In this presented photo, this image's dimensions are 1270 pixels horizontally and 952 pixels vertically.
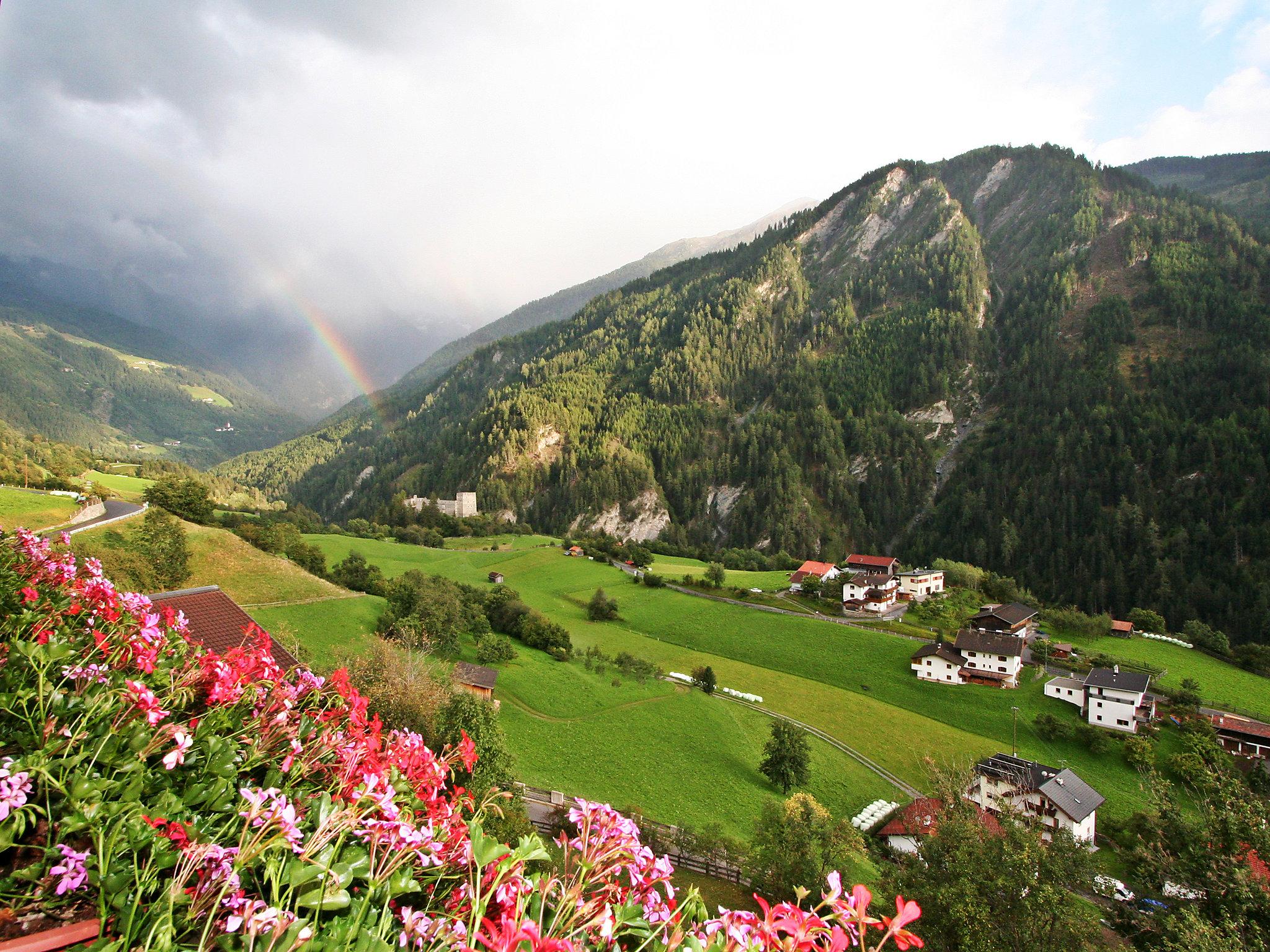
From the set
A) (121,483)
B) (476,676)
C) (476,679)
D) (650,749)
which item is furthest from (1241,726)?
(121,483)

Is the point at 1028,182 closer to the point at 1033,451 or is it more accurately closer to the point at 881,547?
the point at 1033,451

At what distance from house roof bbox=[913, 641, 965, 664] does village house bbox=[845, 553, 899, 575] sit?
21760 mm

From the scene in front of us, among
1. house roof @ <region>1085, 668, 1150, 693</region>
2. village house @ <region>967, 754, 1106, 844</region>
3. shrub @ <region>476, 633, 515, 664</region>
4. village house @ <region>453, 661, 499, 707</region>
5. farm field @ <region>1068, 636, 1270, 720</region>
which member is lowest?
farm field @ <region>1068, 636, 1270, 720</region>

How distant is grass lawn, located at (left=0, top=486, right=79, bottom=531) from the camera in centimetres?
3948

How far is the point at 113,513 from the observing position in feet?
159

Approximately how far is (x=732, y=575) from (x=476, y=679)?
51288mm

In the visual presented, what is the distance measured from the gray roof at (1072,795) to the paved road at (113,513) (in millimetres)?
59061

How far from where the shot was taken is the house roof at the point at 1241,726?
36.2m

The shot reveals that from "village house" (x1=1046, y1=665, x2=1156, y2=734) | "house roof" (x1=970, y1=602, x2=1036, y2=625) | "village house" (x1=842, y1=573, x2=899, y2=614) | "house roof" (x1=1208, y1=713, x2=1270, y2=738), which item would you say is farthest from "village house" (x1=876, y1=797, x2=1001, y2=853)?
"village house" (x1=842, y1=573, x2=899, y2=614)

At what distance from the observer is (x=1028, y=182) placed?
632 ft

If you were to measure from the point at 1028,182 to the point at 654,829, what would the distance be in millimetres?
247252

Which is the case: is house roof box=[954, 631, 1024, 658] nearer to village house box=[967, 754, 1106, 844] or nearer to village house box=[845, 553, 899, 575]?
village house box=[967, 754, 1106, 844]

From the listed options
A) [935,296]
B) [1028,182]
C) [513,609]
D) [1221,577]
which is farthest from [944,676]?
[1028,182]

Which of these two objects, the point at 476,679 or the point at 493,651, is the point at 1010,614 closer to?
the point at 493,651
